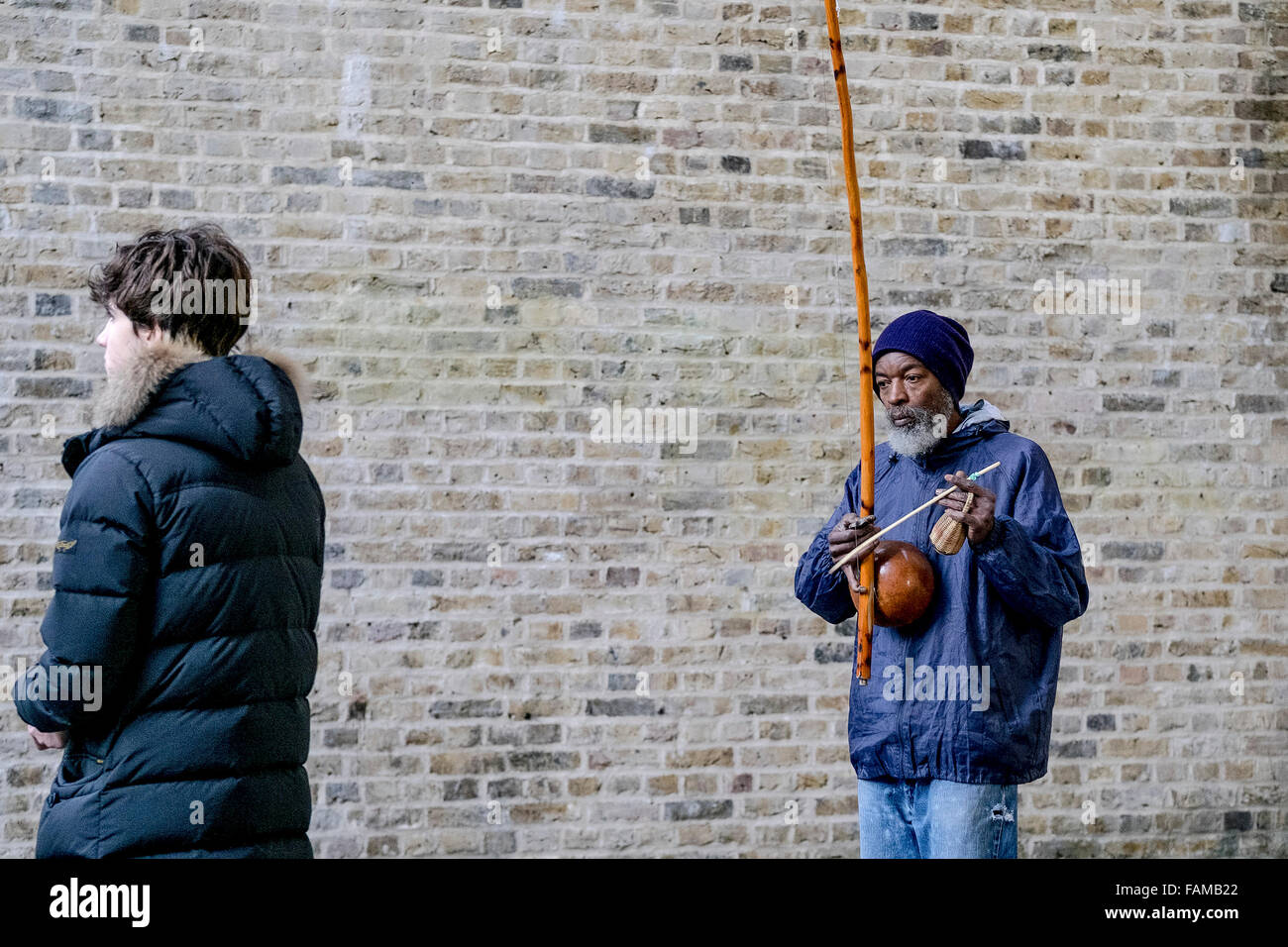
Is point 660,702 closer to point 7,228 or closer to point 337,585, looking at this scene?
point 337,585

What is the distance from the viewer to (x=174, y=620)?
2.07 m

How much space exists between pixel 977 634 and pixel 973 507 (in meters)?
0.29

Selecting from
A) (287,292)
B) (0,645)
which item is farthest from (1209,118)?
(0,645)

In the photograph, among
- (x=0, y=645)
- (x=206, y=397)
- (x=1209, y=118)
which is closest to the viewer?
(x=206, y=397)

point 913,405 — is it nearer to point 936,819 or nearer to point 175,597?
point 936,819

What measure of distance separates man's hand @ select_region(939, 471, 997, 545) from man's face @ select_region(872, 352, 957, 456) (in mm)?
180

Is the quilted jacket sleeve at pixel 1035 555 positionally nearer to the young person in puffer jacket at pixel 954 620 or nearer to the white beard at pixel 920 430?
the young person in puffer jacket at pixel 954 620

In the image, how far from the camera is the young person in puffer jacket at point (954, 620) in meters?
2.52

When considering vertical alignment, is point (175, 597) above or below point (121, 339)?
below

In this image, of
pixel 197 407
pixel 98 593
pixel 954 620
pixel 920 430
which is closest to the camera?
pixel 98 593

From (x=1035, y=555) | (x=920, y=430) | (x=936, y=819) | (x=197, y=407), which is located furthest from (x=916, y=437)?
(x=197, y=407)

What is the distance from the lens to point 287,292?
393 cm

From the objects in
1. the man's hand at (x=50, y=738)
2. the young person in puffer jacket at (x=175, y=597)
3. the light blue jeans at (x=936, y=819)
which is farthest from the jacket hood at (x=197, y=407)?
the light blue jeans at (x=936, y=819)
